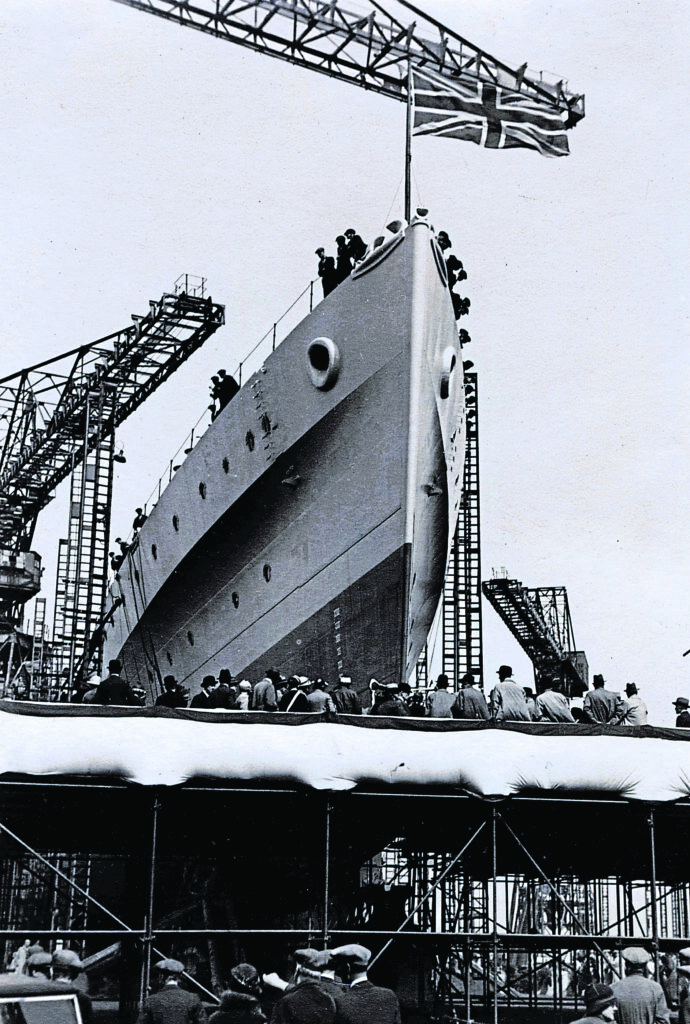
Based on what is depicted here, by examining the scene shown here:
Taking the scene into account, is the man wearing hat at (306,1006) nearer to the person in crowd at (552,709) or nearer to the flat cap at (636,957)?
the flat cap at (636,957)

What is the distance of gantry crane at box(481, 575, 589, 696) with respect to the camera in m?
39.5

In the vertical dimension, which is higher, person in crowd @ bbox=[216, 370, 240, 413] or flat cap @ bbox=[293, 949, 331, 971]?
person in crowd @ bbox=[216, 370, 240, 413]

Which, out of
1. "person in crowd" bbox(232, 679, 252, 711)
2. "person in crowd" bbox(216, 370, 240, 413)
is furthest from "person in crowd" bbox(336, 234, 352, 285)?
"person in crowd" bbox(232, 679, 252, 711)

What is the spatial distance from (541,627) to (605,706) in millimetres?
27677

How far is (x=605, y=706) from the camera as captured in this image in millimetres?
12914

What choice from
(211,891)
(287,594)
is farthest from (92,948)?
(287,594)

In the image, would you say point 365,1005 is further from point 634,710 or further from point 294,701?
point 634,710

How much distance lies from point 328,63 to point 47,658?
1535 cm

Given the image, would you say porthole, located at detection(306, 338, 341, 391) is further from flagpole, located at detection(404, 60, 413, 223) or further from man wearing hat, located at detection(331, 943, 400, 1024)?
man wearing hat, located at detection(331, 943, 400, 1024)

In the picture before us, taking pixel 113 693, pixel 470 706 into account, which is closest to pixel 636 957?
pixel 470 706

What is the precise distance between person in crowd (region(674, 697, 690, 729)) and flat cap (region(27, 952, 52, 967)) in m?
7.85

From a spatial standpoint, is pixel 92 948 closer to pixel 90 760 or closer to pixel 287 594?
pixel 287 594

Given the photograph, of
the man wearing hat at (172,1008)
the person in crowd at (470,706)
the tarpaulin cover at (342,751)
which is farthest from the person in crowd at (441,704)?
the man wearing hat at (172,1008)

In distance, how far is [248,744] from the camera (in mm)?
10312
